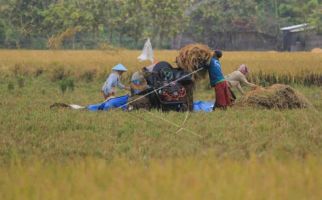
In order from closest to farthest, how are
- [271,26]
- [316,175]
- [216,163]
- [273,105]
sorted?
[316,175] → [216,163] → [273,105] → [271,26]

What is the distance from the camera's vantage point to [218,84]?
11000 mm

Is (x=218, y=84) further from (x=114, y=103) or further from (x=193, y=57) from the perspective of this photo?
(x=114, y=103)

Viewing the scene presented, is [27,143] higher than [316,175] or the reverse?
the reverse

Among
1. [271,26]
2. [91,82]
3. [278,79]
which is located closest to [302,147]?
[278,79]

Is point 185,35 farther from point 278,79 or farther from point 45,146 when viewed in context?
point 45,146

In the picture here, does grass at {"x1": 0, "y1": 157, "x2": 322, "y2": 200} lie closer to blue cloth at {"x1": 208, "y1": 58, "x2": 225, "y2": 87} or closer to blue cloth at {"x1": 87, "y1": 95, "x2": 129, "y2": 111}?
blue cloth at {"x1": 87, "y1": 95, "x2": 129, "y2": 111}

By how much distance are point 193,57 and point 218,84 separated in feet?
2.02

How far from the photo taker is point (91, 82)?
18703mm

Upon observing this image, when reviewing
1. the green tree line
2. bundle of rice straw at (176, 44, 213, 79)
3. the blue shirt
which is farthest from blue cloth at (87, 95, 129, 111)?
the green tree line

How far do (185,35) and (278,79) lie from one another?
31.2 meters

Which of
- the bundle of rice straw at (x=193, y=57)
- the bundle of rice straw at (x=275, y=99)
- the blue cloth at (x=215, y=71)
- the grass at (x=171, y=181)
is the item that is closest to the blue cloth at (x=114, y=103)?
the bundle of rice straw at (x=193, y=57)

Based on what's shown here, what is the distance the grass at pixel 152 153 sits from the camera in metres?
4.04

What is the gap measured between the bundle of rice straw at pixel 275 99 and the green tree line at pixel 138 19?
2781cm

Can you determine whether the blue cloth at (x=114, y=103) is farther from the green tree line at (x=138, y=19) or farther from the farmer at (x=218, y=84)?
the green tree line at (x=138, y=19)
